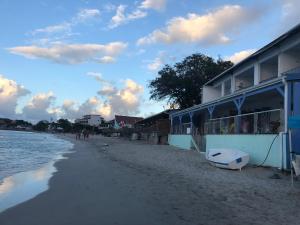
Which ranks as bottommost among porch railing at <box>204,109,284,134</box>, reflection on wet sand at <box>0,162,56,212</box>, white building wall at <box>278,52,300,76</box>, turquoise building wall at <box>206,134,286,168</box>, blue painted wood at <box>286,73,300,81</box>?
reflection on wet sand at <box>0,162,56,212</box>

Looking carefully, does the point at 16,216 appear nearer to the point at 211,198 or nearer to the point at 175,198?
the point at 175,198

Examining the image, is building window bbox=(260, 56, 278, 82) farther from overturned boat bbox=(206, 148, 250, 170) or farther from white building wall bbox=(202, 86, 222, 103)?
white building wall bbox=(202, 86, 222, 103)

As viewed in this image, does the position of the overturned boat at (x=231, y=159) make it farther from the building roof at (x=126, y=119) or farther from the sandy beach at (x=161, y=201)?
the building roof at (x=126, y=119)

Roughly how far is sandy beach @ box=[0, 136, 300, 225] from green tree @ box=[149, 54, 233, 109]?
45.4 m

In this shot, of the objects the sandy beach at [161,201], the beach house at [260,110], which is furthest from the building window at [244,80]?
the sandy beach at [161,201]

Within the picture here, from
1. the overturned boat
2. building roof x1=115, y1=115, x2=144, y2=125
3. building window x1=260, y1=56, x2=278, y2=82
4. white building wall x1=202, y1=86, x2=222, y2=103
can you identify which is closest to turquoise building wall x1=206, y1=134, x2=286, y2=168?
the overturned boat

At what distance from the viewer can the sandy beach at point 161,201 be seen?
9234mm

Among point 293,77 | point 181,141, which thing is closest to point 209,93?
point 181,141

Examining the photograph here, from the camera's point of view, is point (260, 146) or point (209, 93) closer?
point (260, 146)

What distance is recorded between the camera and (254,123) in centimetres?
2156

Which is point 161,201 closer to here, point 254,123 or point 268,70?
point 254,123

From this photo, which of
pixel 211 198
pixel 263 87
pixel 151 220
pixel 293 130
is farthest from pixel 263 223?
pixel 263 87

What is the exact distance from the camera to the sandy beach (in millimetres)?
9234

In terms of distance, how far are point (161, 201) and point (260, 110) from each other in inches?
643
